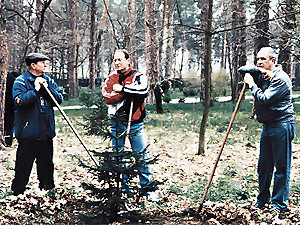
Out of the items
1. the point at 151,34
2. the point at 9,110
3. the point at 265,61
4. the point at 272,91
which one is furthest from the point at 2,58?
the point at 151,34

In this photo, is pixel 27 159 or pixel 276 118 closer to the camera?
pixel 276 118

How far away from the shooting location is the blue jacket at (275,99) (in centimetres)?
446

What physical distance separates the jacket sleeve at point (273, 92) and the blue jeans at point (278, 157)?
352 mm

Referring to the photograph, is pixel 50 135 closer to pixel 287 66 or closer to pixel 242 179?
pixel 242 179

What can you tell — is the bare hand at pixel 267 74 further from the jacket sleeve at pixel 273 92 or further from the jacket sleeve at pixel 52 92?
the jacket sleeve at pixel 52 92

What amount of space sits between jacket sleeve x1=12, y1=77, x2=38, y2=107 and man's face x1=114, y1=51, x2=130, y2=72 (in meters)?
1.17

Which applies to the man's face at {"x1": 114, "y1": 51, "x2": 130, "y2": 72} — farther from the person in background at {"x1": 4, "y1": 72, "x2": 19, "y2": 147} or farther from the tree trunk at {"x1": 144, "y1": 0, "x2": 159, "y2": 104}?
the tree trunk at {"x1": 144, "y1": 0, "x2": 159, "y2": 104}

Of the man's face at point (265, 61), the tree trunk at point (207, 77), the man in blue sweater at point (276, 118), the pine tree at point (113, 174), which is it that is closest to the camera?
the pine tree at point (113, 174)

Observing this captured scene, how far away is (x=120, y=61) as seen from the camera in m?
4.84

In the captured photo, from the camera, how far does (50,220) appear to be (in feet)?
14.1

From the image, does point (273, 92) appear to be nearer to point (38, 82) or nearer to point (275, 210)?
point (275, 210)

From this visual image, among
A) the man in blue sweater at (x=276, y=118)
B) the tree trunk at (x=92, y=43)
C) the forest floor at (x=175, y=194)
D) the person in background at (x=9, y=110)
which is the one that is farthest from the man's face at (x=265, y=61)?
the tree trunk at (x=92, y=43)

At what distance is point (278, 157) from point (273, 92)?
0.85 metres

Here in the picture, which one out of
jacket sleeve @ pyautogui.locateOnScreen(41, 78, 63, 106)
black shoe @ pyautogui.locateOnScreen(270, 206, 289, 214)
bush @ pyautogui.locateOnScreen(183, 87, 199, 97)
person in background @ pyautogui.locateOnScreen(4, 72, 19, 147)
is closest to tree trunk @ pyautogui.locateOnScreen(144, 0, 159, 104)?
person in background @ pyautogui.locateOnScreen(4, 72, 19, 147)
